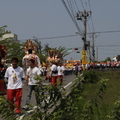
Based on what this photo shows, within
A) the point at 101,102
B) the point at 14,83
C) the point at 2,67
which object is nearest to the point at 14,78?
the point at 14,83

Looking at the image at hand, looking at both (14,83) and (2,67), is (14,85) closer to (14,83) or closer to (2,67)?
(14,83)

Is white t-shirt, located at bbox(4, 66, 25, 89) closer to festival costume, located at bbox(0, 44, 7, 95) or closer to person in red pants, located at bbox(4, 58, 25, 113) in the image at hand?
person in red pants, located at bbox(4, 58, 25, 113)

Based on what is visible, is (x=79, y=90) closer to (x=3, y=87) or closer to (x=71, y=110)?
(x=71, y=110)

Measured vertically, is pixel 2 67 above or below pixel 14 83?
above

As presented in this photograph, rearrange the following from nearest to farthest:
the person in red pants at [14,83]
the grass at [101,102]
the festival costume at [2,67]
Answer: the grass at [101,102] < the person in red pants at [14,83] < the festival costume at [2,67]

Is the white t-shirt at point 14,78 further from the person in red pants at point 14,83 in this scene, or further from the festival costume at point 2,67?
the festival costume at point 2,67

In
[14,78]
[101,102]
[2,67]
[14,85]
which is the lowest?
[101,102]

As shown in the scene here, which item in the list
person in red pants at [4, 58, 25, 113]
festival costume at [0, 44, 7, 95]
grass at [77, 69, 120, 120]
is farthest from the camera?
festival costume at [0, 44, 7, 95]

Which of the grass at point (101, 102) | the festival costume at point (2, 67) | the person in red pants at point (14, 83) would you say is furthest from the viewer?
the festival costume at point (2, 67)

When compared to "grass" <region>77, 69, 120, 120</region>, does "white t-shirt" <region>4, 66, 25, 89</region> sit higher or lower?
higher

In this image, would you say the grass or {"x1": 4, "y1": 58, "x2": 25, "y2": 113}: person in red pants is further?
{"x1": 4, "y1": 58, "x2": 25, "y2": 113}: person in red pants

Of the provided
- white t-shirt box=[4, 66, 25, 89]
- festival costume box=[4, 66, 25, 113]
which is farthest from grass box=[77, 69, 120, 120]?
white t-shirt box=[4, 66, 25, 89]

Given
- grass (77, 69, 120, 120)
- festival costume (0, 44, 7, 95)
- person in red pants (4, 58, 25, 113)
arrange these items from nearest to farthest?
Result: grass (77, 69, 120, 120)
person in red pants (4, 58, 25, 113)
festival costume (0, 44, 7, 95)

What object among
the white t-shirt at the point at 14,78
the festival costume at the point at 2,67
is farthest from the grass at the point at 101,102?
the festival costume at the point at 2,67
